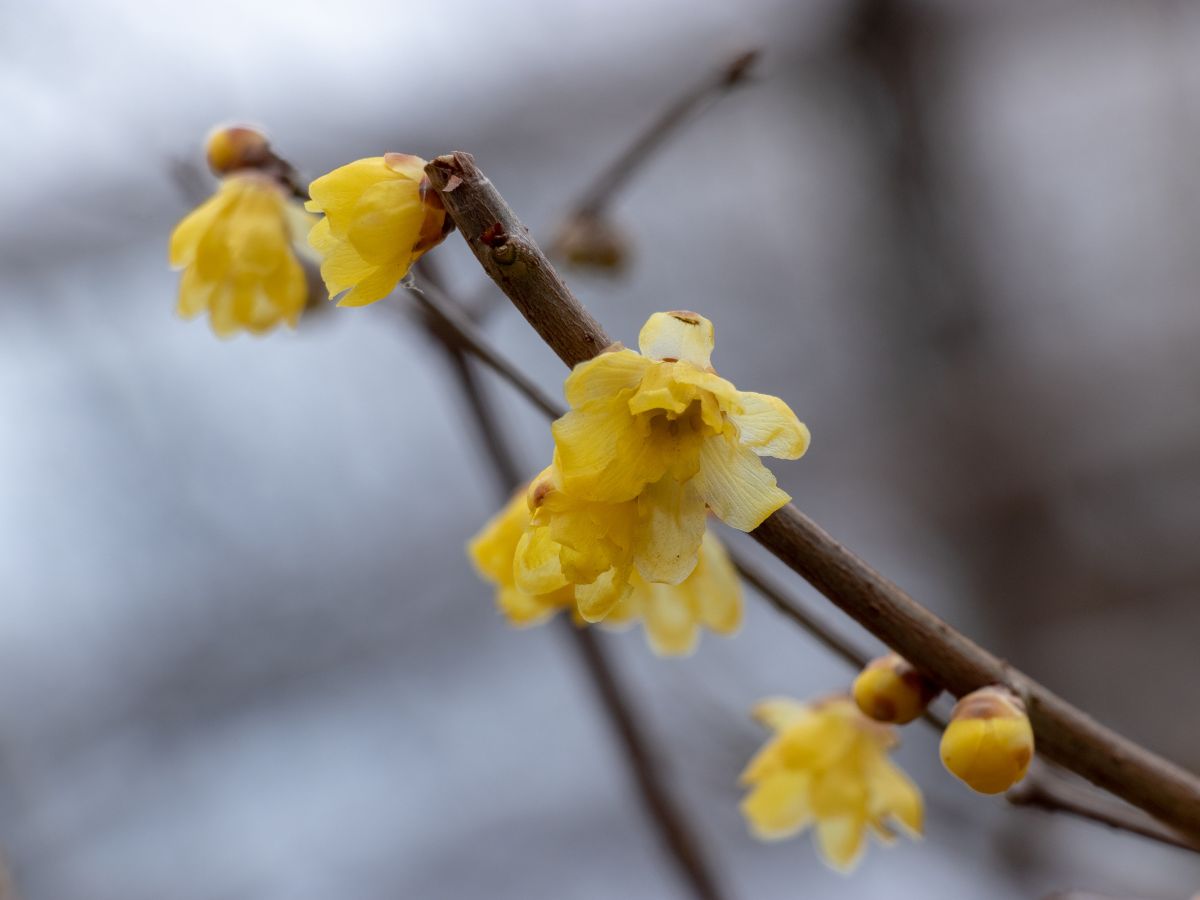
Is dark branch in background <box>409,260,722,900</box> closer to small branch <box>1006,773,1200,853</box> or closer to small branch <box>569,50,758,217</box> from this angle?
small branch <box>569,50,758,217</box>

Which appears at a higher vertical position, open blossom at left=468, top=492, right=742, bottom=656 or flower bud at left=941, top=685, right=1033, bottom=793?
open blossom at left=468, top=492, right=742, bottom=656

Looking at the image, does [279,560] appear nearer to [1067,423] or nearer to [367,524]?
[367,524]

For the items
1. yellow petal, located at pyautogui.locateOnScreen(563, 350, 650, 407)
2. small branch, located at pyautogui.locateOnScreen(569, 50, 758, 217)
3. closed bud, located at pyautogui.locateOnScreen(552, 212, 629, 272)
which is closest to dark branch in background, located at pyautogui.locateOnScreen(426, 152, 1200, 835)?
yellow petal, located at pyautogui.locateOnScreen(563, 350, 650, 407)

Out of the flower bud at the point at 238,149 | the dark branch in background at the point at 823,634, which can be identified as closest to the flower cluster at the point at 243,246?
the flower bud at the point at 238,149

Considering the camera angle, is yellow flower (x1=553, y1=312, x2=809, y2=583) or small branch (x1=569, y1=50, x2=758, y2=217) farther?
small branch (x1=569, y1=50, x2=758, y2=217)

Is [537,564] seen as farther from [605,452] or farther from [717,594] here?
[717,594]

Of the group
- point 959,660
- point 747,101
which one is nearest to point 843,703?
point 959,660
